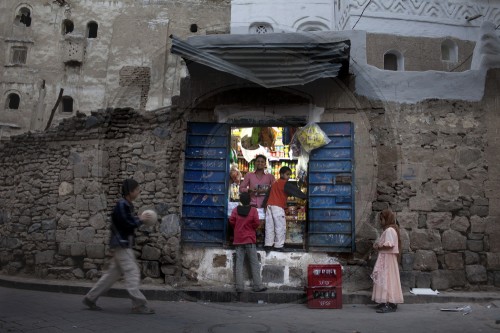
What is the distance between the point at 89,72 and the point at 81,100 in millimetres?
1524

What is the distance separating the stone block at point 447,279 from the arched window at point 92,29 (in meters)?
20.7

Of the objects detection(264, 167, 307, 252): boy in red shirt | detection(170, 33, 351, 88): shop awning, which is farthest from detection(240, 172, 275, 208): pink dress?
detection(170, 33, 351, 88): shop awning

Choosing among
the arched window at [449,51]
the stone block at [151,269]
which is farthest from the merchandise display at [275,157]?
the arched window at [449,51]

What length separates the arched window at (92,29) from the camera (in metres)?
21.2

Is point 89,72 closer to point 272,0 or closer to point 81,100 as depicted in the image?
point 81,100

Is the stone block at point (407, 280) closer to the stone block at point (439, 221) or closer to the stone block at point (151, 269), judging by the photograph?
the stone block at point (439, 221)

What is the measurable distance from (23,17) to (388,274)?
2402 cm

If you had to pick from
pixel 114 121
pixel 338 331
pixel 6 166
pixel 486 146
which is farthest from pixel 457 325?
pixel 6 166

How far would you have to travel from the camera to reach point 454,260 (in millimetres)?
5914

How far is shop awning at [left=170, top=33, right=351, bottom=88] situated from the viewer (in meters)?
5.72

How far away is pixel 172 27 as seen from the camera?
65.5 ft

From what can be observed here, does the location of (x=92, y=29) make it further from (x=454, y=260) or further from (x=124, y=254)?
(x=454, y=260)

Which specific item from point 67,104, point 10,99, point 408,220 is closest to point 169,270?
point 408,220

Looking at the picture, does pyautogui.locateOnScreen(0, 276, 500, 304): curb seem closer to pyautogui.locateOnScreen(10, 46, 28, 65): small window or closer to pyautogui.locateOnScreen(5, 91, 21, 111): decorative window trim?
pyautogui.locateOnScreen(5, 91, 21, 111): decorative window trim
